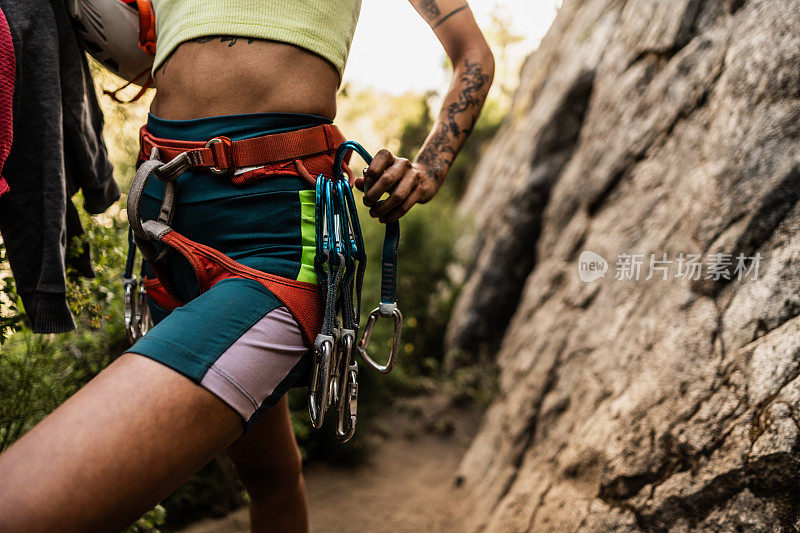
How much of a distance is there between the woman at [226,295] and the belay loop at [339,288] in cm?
6

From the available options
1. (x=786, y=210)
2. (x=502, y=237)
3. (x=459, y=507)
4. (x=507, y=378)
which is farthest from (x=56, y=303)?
(x=502, y=237)

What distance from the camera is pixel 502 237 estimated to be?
560cm

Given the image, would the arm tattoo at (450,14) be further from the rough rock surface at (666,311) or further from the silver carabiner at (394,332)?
the rough rock surface at (666,311)

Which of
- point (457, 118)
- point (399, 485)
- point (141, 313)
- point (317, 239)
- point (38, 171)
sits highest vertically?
point (457, 118)

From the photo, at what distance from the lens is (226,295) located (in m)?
1.17

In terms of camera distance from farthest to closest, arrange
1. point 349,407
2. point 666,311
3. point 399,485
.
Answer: point 399,485, point 666,311, point 349,407

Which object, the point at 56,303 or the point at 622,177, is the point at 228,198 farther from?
the point at 622,177

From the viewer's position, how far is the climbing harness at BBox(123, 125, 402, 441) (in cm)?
126

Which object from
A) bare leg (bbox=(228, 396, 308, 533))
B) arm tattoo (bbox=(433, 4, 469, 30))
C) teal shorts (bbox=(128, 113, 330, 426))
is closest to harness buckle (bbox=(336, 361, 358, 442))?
teal shorts (bbox=(128, 113, 330, 426))

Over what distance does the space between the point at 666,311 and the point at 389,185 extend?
68.9 inches

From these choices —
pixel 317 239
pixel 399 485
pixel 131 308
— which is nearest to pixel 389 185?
pixel 317 239

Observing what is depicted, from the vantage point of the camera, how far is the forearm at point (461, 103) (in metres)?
1.64

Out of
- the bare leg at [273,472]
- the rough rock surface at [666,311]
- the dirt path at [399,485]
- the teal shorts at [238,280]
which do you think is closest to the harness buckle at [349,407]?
the teal shorts at [238,280]

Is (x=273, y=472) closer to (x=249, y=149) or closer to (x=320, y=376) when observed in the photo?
(x=320, y=376)
